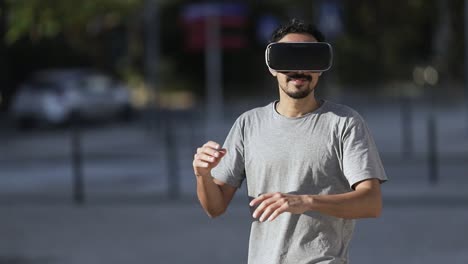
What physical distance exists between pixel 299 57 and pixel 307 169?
38 centimetres

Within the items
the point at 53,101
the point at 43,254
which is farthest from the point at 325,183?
the point at 53,101

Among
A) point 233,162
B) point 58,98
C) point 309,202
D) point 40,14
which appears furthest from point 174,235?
point 58,98

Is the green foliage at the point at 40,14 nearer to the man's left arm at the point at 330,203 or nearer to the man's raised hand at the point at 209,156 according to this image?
the man's raised hand at the point at 209,156

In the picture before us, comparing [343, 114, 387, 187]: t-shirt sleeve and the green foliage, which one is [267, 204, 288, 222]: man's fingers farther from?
the green foliage

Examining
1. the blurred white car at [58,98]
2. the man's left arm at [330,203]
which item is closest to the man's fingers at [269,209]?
the man's left arm at [330,203]

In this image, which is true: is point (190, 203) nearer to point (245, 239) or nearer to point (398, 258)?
point (245, 239)

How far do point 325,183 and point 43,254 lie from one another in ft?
22.4

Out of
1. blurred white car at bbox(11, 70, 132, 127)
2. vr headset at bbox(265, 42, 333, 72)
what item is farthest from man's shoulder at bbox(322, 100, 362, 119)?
blurred white car at bbox(11, 70, 132, 127)

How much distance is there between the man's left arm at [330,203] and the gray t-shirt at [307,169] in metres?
0.05

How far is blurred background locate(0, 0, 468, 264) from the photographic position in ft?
36.6

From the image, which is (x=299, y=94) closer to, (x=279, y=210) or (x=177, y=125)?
(x=279, y=210)

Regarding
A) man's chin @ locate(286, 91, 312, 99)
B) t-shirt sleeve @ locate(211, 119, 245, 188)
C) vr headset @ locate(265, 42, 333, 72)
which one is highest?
vr headset @ locate(265, 42, 333, 72)

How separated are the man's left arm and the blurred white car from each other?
29.7 m

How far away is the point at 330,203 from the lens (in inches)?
158
